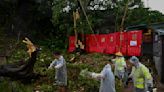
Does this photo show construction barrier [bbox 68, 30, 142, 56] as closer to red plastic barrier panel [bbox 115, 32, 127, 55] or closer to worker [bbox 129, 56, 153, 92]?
red plastic barrier panel [bbox 115, 32, 127, 55]

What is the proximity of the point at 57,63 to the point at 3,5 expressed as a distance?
1848 cm

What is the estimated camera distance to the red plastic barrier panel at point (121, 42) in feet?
77.8

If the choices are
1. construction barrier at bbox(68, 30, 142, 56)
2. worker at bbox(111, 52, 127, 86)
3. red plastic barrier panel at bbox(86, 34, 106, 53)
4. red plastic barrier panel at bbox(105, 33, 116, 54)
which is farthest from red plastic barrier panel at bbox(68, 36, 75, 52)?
worker at bbox(111, 52, 127, 86)

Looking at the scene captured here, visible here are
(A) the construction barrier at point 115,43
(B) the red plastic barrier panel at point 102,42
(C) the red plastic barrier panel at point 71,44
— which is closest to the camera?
(A) the construction barrier at point 115,43

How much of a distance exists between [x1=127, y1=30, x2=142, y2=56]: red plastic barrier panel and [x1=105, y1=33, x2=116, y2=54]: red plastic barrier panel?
1.92 meters

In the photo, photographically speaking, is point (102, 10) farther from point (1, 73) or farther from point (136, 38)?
point (1, 73)

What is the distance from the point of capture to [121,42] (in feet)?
79.7

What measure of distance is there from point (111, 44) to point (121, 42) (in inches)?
52.9

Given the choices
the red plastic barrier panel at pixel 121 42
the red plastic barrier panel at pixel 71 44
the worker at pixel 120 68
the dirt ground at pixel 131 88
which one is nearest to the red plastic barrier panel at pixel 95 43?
the red plastic barrier panel at pixel 71 44

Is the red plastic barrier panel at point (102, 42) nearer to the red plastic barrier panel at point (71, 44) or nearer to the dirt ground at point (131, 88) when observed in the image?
the red plastic barrier panel at point (71, 44)

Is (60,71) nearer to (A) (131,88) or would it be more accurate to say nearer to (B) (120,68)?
(B) (120,68)

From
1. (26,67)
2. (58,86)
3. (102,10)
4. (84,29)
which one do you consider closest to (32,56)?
(26,67)

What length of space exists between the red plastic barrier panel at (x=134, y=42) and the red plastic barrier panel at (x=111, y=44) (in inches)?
75.4

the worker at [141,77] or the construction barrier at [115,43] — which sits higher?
the worker at [141,77]
